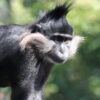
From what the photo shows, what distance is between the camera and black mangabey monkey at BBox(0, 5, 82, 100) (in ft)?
27.7

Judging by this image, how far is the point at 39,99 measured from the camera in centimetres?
Answer: 877

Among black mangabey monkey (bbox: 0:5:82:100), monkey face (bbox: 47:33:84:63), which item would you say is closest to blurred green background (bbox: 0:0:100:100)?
monkey face (bbox: 47:33:84:63)

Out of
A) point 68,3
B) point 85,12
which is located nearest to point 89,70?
point 85,12

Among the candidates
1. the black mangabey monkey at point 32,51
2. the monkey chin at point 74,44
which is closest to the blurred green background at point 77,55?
the monkey chin at point 74,44

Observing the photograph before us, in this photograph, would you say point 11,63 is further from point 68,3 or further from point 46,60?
point 68,3

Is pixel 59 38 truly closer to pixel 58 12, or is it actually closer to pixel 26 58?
pixel 58 12

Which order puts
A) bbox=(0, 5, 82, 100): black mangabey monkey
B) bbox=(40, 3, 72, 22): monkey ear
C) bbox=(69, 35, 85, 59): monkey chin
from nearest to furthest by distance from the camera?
bbox=(0, 5, 82, 100): black mangabey monkey
bbox=(40, 3, 72, 22): monkey ear
bbox=(69, 35, 85, 59): monkey chin

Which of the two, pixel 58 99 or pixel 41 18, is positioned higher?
pixel 41 18

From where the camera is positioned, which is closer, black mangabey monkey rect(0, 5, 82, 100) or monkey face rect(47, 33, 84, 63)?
black mangabey monkey rect(0, 5, 82, 100)

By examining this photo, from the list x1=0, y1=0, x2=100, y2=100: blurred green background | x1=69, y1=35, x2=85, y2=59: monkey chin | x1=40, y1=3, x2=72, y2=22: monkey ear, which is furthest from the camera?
x1=0, y1=0, x2=100, y2=100: blurred green background

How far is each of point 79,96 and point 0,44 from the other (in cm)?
937

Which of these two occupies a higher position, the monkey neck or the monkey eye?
the monkey eye

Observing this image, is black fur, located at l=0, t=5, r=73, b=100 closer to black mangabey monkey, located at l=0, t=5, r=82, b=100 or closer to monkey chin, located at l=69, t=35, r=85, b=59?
black mangabey monkey, located at l=0, t=5, r=82, b=100

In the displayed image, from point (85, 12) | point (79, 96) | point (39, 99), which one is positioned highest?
point (39, 99)
